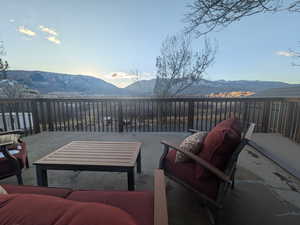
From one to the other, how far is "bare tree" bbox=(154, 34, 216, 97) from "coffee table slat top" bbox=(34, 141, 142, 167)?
7.16 metres

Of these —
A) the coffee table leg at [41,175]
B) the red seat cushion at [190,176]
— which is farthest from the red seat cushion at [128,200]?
the coffee table leg at [41,175]

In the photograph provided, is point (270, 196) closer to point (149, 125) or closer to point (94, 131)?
point (149, 125)

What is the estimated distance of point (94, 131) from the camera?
4.46 meters

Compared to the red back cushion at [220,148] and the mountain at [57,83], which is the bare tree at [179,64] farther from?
the red back cushion at [220,148]

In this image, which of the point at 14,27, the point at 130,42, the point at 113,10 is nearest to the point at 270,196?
the point at 113,10

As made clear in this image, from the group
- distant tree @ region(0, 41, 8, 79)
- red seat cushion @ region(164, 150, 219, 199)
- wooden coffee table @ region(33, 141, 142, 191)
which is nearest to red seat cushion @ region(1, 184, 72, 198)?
wooden coffee table @ region(33, 141, 142, 191)

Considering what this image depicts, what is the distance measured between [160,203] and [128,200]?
32 centimetres

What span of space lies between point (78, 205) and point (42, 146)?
351cm

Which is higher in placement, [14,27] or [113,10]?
[113,10]

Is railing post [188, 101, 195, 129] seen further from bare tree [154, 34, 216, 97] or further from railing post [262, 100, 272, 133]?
bare tree [154, 34, 216, 97]

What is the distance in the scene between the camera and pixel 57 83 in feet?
37.8

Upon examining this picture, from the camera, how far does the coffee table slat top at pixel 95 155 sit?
159 centimetres

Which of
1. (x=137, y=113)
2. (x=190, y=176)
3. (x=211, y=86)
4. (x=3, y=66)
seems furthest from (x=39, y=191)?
(x=3, y=66)

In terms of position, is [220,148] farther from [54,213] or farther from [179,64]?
[179,64]
